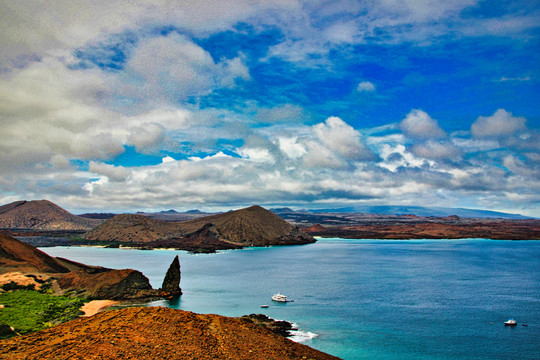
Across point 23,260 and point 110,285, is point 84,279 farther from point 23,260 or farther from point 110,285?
point 23,260

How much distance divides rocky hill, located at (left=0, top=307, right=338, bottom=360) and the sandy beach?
25943mm

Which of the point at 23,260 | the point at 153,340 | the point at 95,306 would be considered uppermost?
the point at 23,260

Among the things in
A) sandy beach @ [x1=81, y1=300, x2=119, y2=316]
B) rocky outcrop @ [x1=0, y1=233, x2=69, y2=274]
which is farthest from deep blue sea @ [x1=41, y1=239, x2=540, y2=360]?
rocky outcrop @ [x1=0, y1=233, x2=69, y2=274]

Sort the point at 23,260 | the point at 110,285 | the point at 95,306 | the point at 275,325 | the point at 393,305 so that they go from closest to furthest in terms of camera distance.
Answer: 1. the point at 275,325
2. the point at 95,306
3. the point at 393,305
4. the point at 110,285
5. the point at 23,260

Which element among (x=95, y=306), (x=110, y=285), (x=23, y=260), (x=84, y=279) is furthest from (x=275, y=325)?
(x=23, y=260)

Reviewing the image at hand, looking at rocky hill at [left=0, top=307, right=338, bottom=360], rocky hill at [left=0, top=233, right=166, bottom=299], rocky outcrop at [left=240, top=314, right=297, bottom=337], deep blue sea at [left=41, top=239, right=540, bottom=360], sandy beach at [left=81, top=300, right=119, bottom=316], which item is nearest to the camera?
rocky hill at [left=0, top=307, right=338, bottom=360]

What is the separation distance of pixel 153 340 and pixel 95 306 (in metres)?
33.0

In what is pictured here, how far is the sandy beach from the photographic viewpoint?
146ft

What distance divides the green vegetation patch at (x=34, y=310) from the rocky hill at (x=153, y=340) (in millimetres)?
12715

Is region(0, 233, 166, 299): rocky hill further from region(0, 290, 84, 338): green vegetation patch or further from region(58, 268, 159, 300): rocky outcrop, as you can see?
region(0, 290, 84, 338): green vegetation patch

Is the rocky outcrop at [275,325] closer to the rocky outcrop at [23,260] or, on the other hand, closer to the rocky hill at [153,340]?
the rocky hill at [153,340]

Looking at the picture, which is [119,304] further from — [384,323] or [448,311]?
[448,311]

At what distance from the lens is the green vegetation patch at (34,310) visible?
33.8 meters

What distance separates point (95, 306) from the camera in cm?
4747
